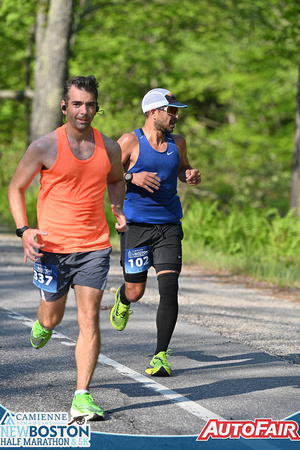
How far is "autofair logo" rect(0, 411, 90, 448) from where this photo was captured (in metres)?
4.44

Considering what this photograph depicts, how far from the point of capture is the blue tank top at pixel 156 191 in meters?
6.53

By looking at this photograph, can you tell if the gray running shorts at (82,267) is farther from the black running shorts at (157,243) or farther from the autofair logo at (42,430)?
the black running shorts at (157,243)

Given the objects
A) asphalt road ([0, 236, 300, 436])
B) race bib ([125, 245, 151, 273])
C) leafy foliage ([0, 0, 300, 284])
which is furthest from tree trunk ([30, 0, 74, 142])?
race bib ([125, 245, 151, 273])

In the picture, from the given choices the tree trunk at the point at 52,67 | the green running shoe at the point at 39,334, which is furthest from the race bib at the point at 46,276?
the tree trunk at the point at 52,67

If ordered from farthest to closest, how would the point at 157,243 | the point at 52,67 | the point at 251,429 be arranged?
the point at 52,67 → the point at 157,243 → the point at 251,429

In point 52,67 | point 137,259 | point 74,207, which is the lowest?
point 137,259

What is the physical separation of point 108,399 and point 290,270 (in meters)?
8.14

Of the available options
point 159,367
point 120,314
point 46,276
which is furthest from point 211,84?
point 46,276

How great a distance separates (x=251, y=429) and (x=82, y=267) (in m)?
1.48

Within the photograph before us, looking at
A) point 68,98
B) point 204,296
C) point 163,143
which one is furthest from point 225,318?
point 68,98

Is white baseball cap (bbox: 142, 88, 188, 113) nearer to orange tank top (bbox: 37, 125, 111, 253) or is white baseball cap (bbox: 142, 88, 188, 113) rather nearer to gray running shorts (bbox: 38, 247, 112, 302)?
orange tank top (bbox: 37, 125, 111, 253)

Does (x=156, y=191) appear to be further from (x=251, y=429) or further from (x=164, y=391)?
(x=251, y=429)

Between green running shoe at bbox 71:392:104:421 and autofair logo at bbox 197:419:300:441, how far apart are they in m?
Result: 0.63

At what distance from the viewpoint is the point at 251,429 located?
4.80m
